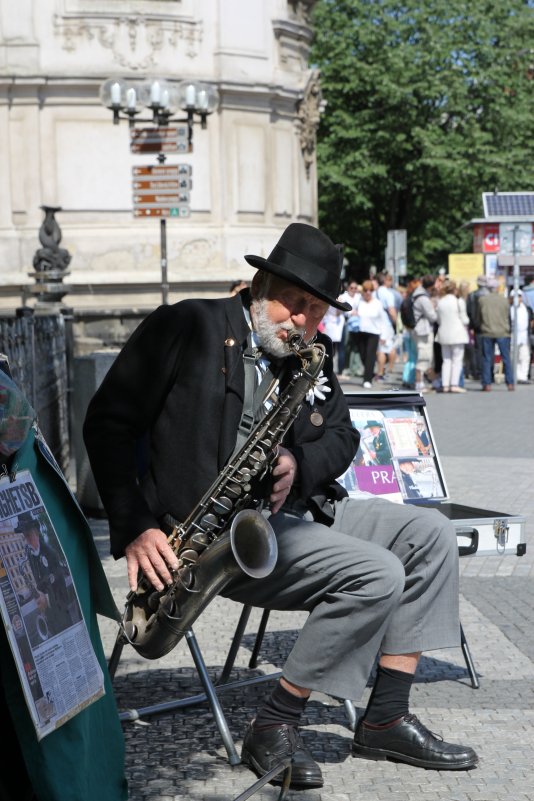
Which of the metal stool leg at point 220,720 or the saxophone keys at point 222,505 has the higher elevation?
the saxophone keys at point 222,505

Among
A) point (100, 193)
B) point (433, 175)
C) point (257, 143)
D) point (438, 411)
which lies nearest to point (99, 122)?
point (100, 193)

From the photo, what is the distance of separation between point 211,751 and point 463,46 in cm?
4523

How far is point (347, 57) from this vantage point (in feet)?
153

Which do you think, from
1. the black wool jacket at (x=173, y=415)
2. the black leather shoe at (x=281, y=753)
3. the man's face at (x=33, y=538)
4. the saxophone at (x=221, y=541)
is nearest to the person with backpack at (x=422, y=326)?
the black wool jacket at (x=173, y=415)

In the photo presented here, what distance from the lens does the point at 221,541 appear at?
13.1 feet

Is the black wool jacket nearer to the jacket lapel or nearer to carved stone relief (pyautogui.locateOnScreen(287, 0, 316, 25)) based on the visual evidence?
the jacket lapel

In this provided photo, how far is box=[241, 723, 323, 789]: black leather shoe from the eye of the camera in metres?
4.30

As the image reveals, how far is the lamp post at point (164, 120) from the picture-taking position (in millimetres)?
17344

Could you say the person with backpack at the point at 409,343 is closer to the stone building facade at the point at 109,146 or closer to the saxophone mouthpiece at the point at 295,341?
A: the stone building facade at the point at 109,146

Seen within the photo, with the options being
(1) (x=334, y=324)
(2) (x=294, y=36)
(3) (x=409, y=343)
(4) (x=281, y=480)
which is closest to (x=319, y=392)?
(4) (x=281, y=480)

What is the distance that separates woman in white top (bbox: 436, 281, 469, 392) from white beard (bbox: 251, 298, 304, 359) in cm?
1723

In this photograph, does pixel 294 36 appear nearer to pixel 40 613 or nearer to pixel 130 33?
pixel 130 33

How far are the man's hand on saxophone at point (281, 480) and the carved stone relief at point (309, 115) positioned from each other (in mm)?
23910

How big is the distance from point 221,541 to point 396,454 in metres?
2.16
